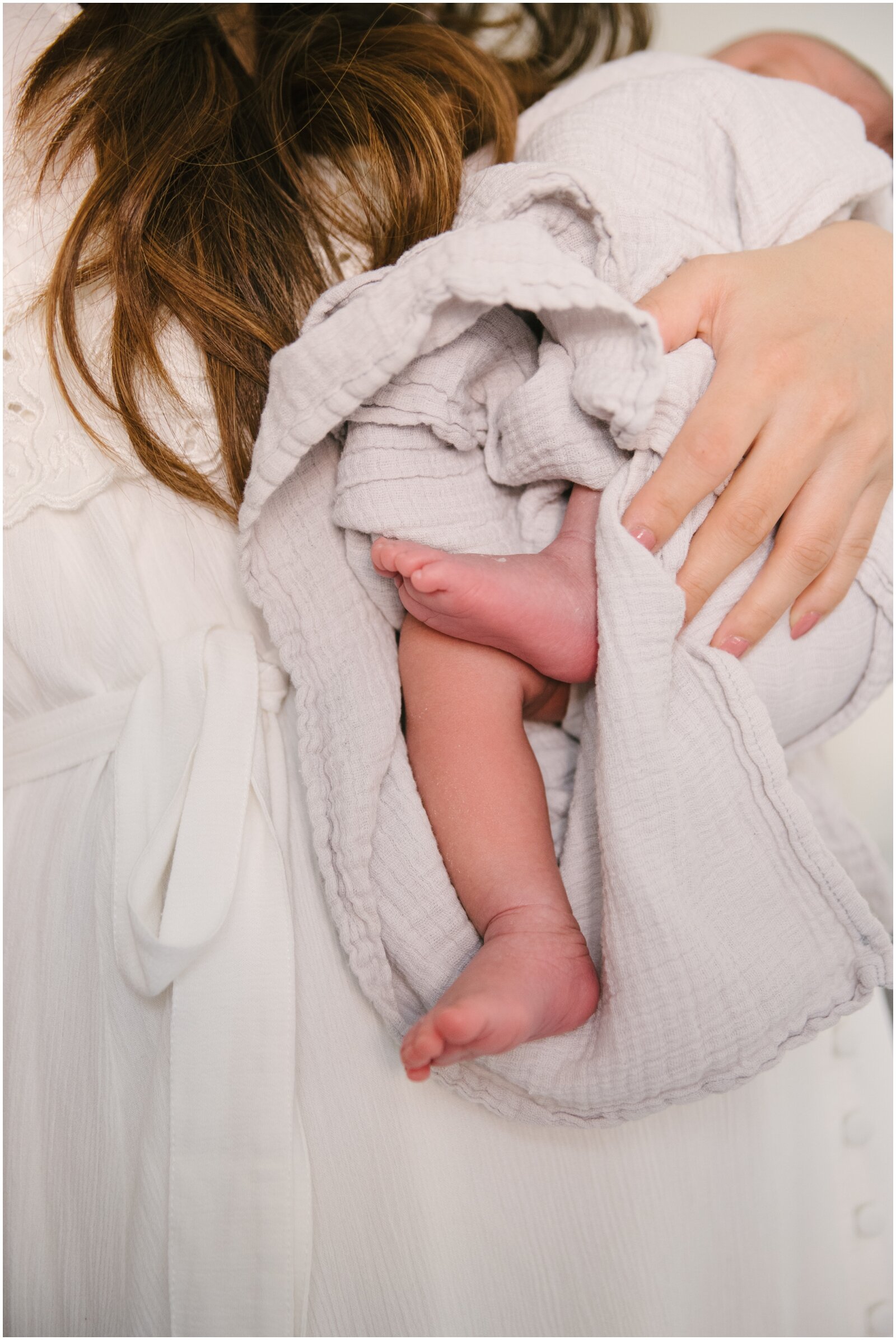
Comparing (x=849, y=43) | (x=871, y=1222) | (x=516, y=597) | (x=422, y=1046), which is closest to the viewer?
(x=422, y=1046)

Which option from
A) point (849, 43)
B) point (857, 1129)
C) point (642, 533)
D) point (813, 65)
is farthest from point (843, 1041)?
point (849, 43)

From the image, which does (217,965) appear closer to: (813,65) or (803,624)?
(803,624)

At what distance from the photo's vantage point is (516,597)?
1.88 ft

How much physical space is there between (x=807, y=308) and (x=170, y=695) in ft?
2.00

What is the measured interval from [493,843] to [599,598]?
19 cm

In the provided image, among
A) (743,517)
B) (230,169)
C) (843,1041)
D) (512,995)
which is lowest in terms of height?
(843,1041)

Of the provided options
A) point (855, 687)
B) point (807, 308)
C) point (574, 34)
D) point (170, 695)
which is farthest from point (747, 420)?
point (574, 34)

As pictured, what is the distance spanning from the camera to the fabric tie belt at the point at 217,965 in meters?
0.55

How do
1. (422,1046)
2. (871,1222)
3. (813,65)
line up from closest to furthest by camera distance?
1. (422,1046)
2. (871,1222)
3. (813,65)

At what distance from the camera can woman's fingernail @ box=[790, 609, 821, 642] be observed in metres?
0.67

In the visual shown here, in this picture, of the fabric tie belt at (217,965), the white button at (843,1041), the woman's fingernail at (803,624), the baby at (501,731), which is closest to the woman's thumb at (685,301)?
the baby at (501,731)

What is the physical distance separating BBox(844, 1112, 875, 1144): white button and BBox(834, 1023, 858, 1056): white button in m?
0.05

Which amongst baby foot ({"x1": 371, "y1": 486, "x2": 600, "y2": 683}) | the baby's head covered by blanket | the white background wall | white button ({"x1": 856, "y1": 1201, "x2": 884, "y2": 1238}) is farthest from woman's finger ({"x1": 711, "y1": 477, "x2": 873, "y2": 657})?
the baby's head covered by blanket

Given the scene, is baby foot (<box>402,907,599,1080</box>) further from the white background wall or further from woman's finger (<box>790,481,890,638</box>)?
the white background wall
